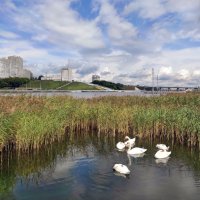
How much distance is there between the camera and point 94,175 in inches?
599

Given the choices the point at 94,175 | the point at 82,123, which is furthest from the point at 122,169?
the point at 82,123

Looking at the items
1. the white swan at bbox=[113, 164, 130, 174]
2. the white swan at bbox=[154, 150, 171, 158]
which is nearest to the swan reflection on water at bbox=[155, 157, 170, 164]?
the white swan at bbox=[154, 150, 171, 158]

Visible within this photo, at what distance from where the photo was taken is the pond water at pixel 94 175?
42.2ft

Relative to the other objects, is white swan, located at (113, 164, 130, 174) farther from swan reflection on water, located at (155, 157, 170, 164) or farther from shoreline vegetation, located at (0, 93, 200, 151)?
shoreline vegetation, located at (0, 93, 200, 151)

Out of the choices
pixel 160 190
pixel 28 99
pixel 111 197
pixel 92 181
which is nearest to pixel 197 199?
pixel 160 190

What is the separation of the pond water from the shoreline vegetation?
0.94 m

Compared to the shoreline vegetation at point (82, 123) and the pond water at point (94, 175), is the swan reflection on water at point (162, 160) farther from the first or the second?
the shoreline vegetation at point (82, 123)

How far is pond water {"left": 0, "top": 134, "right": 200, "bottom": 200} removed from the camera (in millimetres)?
12867

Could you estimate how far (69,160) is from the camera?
18.2 metres

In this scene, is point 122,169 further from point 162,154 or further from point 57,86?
point 57,86

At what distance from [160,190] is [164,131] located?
10965 millimetres

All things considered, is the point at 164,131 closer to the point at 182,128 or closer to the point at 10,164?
the point at 182,128

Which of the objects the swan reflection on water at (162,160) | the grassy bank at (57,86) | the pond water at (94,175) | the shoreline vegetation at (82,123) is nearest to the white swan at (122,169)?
the pond water at (94,175)

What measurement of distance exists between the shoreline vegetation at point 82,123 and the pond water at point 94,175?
942 mm
